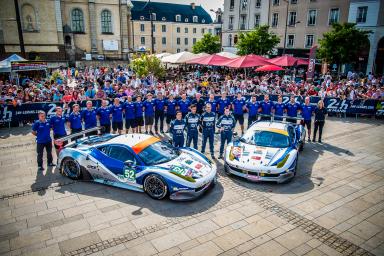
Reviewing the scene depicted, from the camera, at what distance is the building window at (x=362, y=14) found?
100 feet

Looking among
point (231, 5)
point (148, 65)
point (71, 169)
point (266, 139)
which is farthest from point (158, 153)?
point (231, 5)

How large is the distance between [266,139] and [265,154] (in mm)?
884

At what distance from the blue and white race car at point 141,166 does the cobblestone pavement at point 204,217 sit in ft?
1.07

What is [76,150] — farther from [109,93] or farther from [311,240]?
[109,93]

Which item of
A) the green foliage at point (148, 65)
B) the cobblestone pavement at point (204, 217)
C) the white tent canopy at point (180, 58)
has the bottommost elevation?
the cobblestone pavement at point (204, 217)

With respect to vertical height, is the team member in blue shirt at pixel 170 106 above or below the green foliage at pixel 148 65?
below

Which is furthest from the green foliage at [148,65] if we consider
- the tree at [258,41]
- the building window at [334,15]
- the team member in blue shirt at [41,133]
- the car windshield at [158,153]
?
the building window at [334,15]

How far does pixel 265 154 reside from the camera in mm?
8250

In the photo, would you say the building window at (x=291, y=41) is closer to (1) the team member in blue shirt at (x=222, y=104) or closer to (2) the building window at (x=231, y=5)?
(2) the building window at (x=231, y=5)

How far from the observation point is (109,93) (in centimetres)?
1603

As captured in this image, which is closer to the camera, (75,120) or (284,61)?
(75,120)

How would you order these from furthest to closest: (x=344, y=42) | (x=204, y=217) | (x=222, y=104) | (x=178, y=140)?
(x=344, y=42)
(x=222, y=104)
(x=178, y=140)
(x=204, y=217)

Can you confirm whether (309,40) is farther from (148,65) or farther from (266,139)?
(266,139)

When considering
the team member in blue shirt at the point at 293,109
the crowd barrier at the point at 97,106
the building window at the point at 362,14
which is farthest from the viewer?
the building window at the point at 362,14
